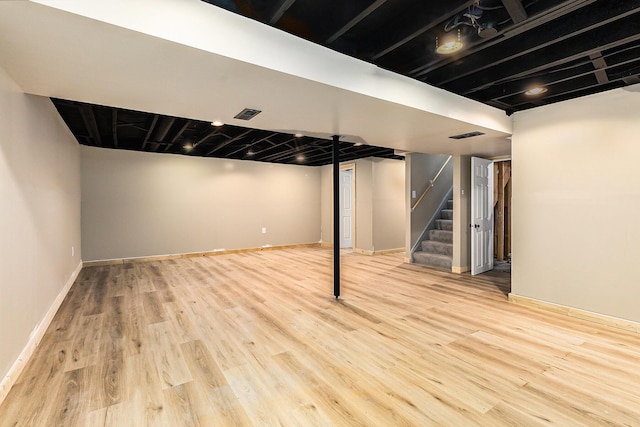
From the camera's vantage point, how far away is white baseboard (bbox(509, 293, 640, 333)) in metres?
2.91

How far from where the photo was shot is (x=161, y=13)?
61.4 inches

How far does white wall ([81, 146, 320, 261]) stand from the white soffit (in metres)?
4.33

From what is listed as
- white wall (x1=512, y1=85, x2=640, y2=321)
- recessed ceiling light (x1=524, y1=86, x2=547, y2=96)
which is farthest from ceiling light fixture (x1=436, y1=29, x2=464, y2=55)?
white wall (x1=512, y1=85, x2=640, y2=321)

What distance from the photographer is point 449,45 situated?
2.09 meters

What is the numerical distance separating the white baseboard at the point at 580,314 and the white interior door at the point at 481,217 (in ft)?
5.11

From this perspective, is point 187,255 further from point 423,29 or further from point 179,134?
point 423,29

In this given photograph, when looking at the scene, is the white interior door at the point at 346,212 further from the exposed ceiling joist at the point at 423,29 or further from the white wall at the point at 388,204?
the exposed ceiling joist at the point at 423,29

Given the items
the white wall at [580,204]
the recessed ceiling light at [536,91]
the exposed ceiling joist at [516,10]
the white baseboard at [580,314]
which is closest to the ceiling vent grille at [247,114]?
the exposed ceiling joist at [516,10]

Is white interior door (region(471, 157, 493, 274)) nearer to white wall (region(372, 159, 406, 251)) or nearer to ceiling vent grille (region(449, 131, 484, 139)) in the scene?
ceiling vent grille (region(449, 131, 484, 139))

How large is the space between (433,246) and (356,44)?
16.1 feet

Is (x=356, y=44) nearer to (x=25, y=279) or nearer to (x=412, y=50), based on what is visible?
(x=412, y=50)

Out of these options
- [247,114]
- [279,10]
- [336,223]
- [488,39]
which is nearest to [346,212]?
[336,223]

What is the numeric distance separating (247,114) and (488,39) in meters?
2.07

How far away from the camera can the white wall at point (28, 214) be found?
197 cm
